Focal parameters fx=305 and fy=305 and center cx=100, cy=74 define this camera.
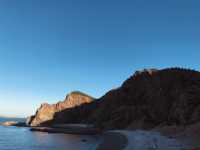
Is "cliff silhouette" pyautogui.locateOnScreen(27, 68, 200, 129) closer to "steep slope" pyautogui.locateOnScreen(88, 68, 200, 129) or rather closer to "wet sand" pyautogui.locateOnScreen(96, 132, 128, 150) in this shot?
"steep slope" pyautogui.locateOnScreen(88, 68, 200, 129)

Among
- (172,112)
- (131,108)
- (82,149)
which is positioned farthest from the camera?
(131,108)

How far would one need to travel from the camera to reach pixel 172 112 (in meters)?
111

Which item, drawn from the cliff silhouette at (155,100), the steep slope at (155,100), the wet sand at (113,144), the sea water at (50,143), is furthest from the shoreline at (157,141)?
the cliff silhouette at (155,100)

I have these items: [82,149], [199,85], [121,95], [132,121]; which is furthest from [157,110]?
[82,149]

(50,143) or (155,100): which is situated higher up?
(155,100)

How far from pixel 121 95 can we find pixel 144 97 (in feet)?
64.1

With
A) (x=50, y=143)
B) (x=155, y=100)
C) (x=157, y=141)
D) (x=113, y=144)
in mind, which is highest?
(x=155, y=100)

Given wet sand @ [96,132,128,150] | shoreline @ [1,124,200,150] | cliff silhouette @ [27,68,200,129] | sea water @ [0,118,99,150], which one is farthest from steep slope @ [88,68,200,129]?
wet sand @ [96,132,128,150]

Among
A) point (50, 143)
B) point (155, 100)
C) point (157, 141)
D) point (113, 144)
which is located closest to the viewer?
point (157, 141)

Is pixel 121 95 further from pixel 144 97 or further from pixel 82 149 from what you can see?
pixel 82 149

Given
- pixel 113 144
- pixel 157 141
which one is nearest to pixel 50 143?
pixel 113 144

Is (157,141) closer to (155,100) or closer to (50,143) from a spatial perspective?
(50,143)

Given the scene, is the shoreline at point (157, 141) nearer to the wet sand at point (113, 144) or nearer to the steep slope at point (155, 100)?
the wet sand at point (113, 144)

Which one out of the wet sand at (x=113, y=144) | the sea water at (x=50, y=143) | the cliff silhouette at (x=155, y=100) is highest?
the cliff silhouette at (x=155, y=100)
